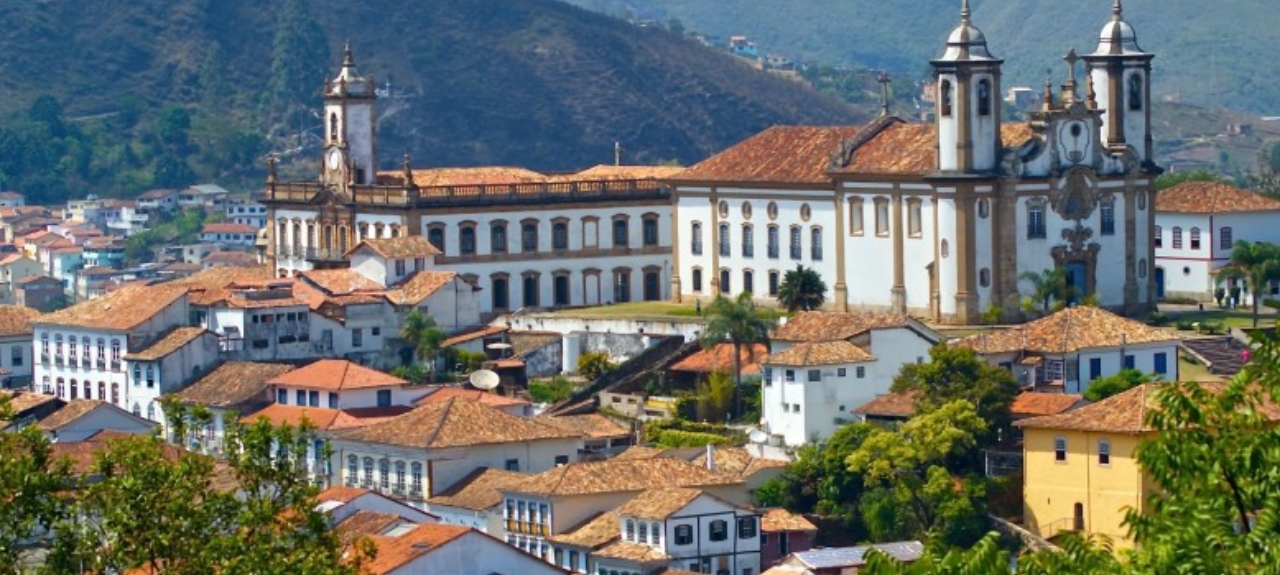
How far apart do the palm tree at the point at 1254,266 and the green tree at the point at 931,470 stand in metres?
17.1

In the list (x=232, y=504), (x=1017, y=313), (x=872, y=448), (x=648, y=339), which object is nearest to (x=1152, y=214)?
(x=1017, y=313)

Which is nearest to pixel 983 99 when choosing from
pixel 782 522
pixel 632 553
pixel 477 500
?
pixel 782 522

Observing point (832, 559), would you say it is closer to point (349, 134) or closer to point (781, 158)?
point (781, 158)

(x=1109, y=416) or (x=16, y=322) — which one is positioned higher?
(x=16, y=322)

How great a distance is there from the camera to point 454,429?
2820 inches

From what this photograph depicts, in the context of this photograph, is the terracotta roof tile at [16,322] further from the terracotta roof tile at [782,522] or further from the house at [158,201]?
the house at [158,201]

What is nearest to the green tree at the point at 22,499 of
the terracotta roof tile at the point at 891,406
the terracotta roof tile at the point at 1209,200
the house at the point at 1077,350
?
the terracotta roof tile at the point at 891,406

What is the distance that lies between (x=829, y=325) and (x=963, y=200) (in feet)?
23.1

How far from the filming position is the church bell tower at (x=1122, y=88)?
86750mm

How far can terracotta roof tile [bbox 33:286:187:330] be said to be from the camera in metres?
84.1

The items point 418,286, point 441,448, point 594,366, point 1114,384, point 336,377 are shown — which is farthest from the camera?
point 418,286

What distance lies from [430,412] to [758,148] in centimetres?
2043

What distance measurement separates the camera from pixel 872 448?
68.7 meters

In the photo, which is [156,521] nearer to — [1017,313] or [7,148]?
[1017,313]
